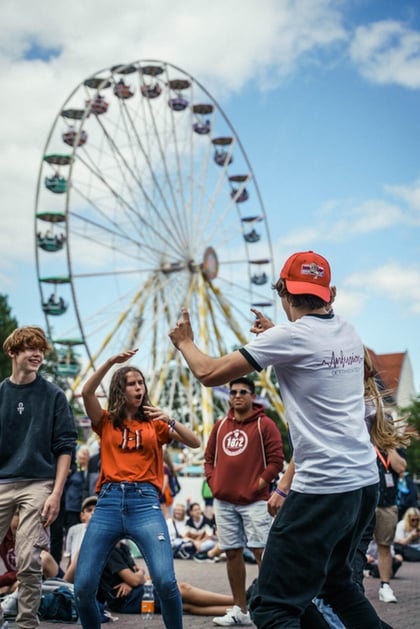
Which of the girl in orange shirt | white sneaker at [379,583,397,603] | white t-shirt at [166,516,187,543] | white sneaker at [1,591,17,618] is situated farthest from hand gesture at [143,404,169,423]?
white t-shirt at [166,516,187,543]

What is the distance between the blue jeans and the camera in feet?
16.0

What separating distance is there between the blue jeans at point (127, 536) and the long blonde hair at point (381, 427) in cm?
140

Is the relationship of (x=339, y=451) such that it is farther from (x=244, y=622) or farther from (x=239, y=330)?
(x=239, y=330)

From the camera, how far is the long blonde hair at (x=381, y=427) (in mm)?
4965

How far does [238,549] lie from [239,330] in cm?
2648

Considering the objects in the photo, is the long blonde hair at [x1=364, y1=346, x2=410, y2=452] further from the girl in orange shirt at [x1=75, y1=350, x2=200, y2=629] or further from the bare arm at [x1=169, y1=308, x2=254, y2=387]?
the bare arm at [x1=169, y1=308, x2=254, y2=387]

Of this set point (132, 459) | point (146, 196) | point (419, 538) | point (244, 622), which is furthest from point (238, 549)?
point (146, 196)

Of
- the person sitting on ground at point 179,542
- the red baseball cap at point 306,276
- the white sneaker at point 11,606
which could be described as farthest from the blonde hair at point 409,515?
the red baseball cap at point 306,276

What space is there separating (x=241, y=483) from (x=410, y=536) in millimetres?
8833

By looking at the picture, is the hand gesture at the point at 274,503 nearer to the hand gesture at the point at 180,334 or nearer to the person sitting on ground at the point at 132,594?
the hand gesture at the point at 180,334

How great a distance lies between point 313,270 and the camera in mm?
3842

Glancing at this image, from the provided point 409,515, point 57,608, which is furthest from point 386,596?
point 409,515

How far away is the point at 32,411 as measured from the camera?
5.61 metres

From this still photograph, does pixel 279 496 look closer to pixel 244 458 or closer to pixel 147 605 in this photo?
pixel 244 458
